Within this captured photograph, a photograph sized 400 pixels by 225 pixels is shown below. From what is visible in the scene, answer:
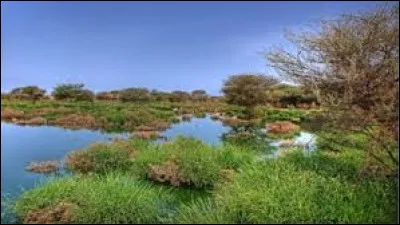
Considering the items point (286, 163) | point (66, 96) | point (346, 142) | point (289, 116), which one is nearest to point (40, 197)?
point (286, 163)

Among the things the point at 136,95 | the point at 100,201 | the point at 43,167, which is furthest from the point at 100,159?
the point at 136,95

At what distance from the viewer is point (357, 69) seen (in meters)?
8.37

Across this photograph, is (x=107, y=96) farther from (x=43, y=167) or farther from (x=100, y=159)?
(x=100, y=159)

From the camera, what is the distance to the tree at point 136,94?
37344 mm

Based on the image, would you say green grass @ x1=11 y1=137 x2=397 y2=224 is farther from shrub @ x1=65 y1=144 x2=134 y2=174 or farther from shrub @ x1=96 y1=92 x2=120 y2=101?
shrub @ x1=96 y1=92 x2=120 y2=101

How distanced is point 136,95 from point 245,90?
10.5 meters

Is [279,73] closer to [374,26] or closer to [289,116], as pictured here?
[374,26]

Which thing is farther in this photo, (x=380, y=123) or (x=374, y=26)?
(x=374, y=26)

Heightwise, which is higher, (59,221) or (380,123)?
(380,123)

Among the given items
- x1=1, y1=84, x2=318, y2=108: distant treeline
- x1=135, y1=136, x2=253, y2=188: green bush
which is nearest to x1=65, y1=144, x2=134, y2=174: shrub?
x1=135, y1=136, x2=253, y2=188: green bush

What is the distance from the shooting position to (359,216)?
6941mm

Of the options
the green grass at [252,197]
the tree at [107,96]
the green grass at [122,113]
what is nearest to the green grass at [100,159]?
the green grass at [252,197]

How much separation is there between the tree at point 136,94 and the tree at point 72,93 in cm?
369

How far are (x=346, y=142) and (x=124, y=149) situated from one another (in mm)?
5834
